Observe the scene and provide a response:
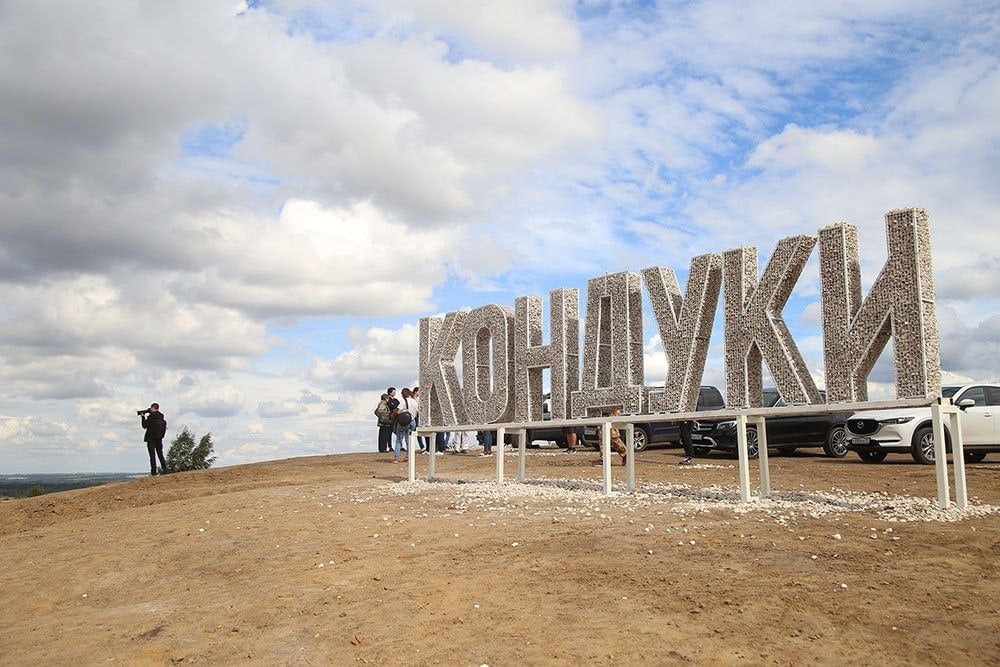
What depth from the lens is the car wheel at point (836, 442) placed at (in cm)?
1825

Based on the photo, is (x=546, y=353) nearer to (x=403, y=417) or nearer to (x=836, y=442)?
(x=403, y=417)

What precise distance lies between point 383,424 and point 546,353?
14.4 ft

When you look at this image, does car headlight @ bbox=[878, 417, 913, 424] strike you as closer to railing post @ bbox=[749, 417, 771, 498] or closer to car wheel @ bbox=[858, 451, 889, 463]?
car wheel @ bbox=[858, 451, 889, 463]

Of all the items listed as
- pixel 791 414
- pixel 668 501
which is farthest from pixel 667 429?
pixel 668 501

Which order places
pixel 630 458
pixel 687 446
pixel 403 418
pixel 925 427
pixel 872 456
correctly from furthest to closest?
pixel 403 418
pixel 872 456
pixel 687 446
pixel 925 427
pixel 630 458

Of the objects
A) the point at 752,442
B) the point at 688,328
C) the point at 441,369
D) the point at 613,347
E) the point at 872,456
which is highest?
the point at 688,328

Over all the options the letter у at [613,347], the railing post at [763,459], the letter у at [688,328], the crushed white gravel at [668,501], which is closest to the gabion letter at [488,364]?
the letter у at [613,347]

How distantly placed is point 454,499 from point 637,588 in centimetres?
496

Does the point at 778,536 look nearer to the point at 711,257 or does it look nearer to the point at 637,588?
the point at 637,588

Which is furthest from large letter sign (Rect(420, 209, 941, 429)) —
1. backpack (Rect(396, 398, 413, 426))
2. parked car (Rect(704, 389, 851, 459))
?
backpack (Rect(396, 398, 413, 426))

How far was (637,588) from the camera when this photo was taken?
6.34 metres

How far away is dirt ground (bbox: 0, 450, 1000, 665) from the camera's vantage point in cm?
543

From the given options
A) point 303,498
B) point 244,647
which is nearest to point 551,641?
point 244,647

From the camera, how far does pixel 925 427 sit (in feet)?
51.5
